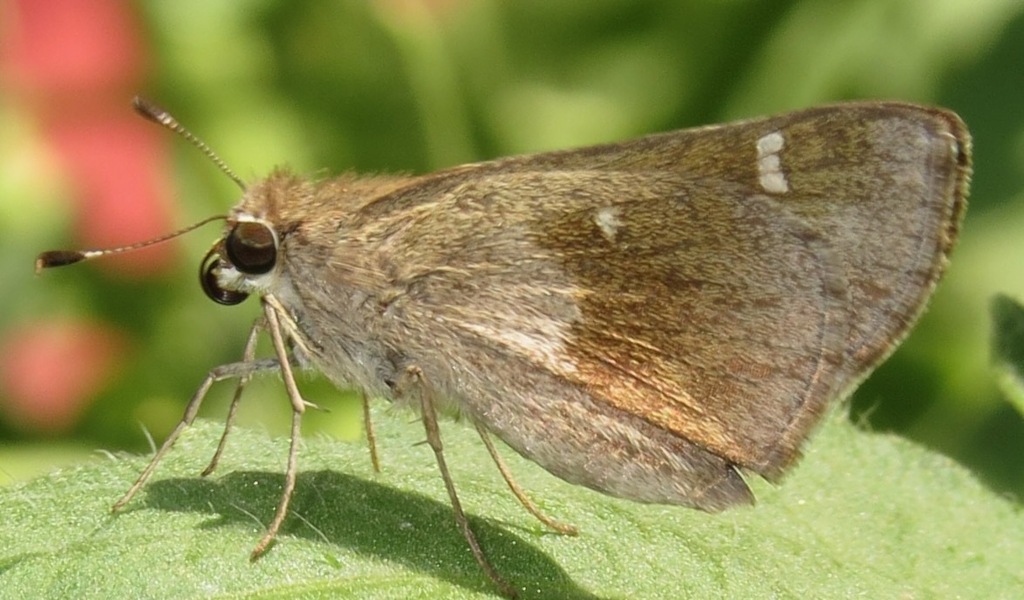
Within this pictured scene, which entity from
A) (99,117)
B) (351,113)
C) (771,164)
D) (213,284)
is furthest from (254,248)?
(351,113)

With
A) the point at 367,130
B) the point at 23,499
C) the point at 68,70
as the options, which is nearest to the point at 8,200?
the point at 68,70

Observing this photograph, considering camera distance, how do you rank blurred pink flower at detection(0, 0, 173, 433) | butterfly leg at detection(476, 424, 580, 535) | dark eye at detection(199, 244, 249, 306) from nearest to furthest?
1. butterfly leg at detection(476, 424, 580, 535)
2. dark eye at detection(199, 244, 249, 306)
3. blurred pink flower at detection(0, 0, 173, 433)

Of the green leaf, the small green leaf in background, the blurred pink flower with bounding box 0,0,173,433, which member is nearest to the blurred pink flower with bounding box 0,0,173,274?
the blurred pink flower with bounding box 0,0,173,433

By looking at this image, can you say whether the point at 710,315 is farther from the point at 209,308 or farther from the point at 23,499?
the point at 209,308

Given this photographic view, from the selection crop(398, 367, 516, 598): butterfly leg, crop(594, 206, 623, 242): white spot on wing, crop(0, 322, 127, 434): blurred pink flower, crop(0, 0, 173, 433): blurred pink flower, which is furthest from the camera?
crop(0, 0, 173, 433): blurred pink flower

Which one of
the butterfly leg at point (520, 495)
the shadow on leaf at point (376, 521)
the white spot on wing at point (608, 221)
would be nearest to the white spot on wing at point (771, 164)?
the white spot on wing at point (608, 221)

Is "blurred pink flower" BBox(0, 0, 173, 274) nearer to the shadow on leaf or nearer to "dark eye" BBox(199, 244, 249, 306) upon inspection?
"dark eye" BBox(199, 244, 249, 306)
